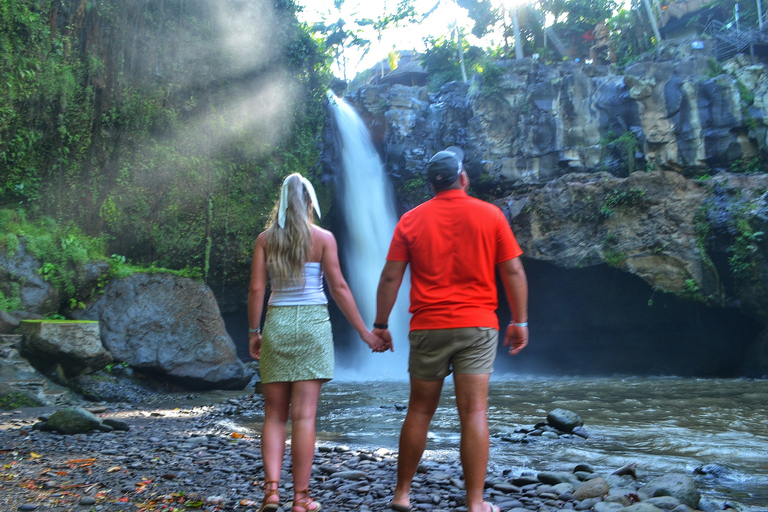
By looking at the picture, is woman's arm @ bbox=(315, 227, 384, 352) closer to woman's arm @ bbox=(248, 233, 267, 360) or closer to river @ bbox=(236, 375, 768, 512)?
woman's arm @ bbox=(248, 233, 267, 360)

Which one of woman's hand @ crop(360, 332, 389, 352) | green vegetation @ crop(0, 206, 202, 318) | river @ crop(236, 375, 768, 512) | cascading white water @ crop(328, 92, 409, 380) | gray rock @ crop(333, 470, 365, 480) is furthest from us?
cascading white water @ crop(328, 92, 409, 380)

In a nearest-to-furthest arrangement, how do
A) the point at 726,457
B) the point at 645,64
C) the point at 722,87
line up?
the point at 726,457 < the point at 722,87 < the point at 645,64

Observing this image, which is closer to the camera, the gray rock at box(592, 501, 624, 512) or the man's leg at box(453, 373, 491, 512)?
the man's leg at box(453, 373, 491, 512)

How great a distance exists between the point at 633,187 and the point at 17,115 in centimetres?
1537

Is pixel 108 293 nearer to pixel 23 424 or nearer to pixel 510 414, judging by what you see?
pixel 23 424

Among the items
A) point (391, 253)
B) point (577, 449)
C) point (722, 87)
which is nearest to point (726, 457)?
point (577, 449)

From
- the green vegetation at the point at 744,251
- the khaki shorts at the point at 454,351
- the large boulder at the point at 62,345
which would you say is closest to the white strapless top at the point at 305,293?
the khaki shorts at the point at 454,351

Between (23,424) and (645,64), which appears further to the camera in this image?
(645,64)

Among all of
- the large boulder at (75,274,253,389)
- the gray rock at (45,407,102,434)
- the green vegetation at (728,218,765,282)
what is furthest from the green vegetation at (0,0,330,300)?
the green vegetation at (728,218,765,282)

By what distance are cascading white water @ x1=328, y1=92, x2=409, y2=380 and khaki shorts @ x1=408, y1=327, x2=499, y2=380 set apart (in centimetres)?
1550

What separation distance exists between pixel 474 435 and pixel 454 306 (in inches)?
24.7

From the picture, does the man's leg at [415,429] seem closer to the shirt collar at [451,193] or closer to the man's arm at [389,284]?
the man's arm at [389,284]

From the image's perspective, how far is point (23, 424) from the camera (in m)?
6.05

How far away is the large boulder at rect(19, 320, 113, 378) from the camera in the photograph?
8.34 m
